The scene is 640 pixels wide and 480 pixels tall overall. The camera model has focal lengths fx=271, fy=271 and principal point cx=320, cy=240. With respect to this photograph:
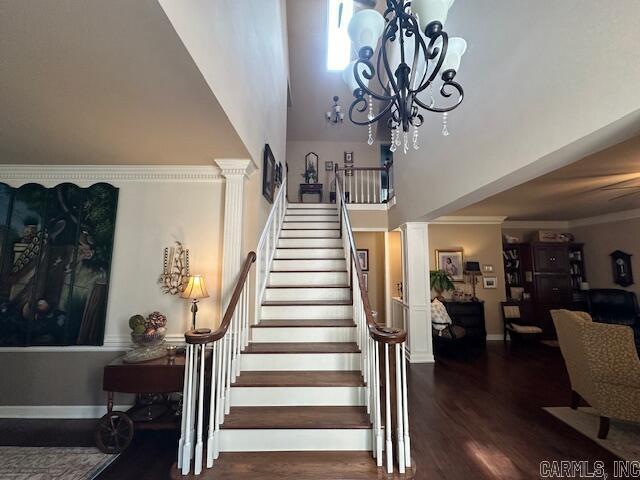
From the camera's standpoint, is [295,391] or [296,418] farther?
[295,391]

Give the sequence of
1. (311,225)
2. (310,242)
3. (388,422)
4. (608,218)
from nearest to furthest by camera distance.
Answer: (388,422) → (310,242) → (311,225) → (608,218)

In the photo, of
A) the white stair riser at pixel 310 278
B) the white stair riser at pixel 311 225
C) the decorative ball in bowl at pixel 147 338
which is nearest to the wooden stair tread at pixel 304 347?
the decorative ball in bowl at pixel 147 338

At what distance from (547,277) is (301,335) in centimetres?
572

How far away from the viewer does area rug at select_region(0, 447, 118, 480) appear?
1.97m

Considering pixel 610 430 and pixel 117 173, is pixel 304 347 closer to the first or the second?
pixel 117 173

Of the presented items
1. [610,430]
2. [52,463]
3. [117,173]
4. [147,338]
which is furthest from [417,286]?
[52,463]

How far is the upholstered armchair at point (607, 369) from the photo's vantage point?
2248 mm

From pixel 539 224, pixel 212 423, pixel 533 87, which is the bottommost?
pixel 212 423

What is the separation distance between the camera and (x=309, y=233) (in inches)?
177

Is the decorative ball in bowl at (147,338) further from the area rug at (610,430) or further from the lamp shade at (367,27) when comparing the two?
the area rug at (610,430)

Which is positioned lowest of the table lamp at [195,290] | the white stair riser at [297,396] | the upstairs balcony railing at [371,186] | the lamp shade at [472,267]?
the white stair riser at [297,396]

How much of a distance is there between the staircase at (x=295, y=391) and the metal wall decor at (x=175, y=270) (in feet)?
2.20

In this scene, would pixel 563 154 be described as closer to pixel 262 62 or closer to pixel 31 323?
pixel 262 62

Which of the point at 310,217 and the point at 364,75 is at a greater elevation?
the point at 364,75
